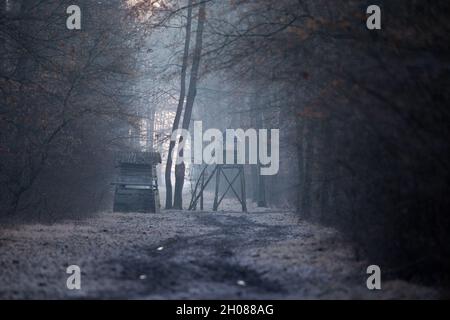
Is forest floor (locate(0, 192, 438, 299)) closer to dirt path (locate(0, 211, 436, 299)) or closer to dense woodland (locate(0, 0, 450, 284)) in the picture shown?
dirt path (locate(0, 211, 436, 299))

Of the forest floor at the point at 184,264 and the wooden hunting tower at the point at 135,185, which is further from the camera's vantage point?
the wooden hunting tower at the point at 135,185

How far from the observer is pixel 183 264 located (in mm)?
10852

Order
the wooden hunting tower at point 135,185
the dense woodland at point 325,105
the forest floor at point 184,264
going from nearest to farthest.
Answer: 1. the forest floor at point 184,264
2. the dense woodland at point 325,105
3. the wooden hunting tower at point 135,185

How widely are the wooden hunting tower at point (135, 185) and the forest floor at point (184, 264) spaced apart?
7933mm

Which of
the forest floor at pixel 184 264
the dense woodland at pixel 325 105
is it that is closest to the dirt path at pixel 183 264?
the forest floor at pixel 184 264

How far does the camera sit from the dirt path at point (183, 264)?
27.9 ft

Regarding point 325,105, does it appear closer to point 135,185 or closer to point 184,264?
point 184,264

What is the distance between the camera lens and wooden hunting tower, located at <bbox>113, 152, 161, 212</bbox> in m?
25.2

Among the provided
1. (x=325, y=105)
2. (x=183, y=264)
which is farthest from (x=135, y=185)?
(x=325, y=105)

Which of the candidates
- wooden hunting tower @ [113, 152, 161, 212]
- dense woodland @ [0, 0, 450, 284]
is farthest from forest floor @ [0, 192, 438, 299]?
wooden hunting tower @ [113, 152, 161, 212]

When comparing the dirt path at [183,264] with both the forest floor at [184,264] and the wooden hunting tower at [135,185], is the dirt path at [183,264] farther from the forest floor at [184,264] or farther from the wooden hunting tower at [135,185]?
the wooden hunting tower at [135,185]
